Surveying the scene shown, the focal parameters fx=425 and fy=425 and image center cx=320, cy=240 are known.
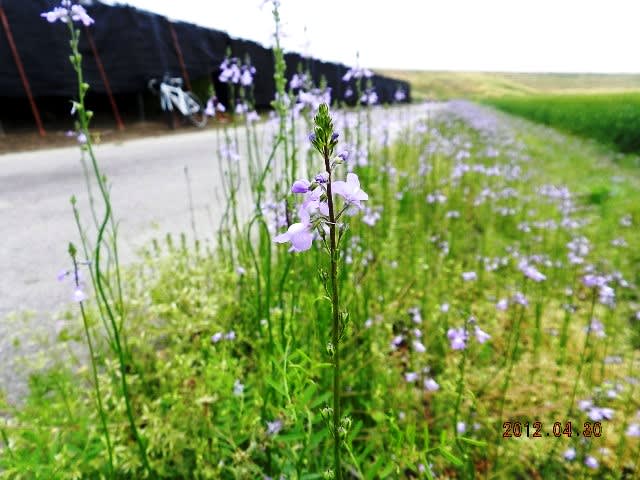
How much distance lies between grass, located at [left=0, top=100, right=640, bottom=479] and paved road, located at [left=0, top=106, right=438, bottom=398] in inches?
12.2

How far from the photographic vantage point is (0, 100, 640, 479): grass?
1.50 m

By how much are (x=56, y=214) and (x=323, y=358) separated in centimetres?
408

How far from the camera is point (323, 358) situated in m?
1.69

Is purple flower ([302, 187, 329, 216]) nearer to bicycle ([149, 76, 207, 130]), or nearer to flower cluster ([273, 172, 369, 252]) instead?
flower cluster ([273, 172, 369, 252])

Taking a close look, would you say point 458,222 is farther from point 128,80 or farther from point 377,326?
point 128,80

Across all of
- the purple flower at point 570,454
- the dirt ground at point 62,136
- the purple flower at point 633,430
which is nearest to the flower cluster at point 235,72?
the purple flower at point 570,454

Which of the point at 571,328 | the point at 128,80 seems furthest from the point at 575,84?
the point at 571,328

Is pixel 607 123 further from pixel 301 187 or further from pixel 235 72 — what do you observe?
pixel 301 187

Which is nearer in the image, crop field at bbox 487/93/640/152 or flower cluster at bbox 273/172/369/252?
flower cluster at bbox 273/172/369/252

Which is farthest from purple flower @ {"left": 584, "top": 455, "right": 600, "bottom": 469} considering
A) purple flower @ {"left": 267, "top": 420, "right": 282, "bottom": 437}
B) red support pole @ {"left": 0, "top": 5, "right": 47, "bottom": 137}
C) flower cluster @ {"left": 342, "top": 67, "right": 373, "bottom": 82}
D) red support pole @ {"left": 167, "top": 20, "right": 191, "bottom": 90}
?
red support pole @ {"left": 167, "top": 20, "right": 191, "bottom": 90}

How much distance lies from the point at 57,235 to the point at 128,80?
414 inches

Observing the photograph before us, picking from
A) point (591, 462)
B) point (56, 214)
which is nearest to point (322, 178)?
point (591, 462)

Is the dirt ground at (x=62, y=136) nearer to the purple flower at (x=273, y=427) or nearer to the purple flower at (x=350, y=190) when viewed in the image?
the purple flower at (x=273, y=427)

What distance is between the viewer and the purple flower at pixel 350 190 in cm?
90
